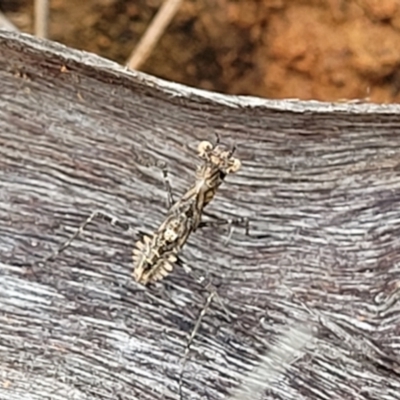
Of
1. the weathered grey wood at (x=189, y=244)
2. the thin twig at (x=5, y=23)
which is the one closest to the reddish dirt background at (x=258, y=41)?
the thin twig at (x=5, y=23)

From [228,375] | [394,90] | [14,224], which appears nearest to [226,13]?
[394,90]

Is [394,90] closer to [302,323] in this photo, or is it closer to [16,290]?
[302,323]

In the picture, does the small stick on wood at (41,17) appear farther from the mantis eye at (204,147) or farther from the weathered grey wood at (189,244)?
the mantis eye at (204,147)

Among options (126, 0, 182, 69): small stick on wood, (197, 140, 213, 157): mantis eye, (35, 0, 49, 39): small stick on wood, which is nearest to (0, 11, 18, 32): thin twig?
(35, 0, 49, 39): small stick on wood

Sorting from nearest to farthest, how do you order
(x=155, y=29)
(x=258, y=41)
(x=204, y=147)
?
1. (x=204, y=147)
2. (x=155, y=29)
3. (x=258, y=41)

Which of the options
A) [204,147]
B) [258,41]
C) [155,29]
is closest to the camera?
[204,147]

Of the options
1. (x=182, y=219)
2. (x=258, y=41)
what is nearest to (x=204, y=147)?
(x=182, y=219)

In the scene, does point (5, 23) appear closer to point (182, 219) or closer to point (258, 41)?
point (258, 41)
